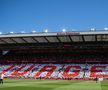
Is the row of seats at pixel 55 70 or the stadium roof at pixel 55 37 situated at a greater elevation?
the stadium roof at pixel 55 37

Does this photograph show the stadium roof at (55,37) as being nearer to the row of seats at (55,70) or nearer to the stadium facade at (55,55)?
the stadium facade at (55,55)

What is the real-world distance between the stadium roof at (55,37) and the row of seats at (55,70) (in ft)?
23.5

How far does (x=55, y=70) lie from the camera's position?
242 feet

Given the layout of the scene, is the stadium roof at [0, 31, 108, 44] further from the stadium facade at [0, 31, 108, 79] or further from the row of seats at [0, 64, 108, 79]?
the row of seats at [0, 64, 108, 79]

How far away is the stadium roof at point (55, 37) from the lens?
224 ft

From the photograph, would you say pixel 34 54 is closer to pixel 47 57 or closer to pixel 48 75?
pixel 47 57

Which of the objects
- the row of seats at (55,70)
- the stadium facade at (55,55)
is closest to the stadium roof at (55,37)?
the stadium facade at (55,55)

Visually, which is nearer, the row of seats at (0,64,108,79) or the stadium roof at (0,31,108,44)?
the stadium roof at (0,31,108,44)

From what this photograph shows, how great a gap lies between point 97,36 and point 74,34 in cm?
660

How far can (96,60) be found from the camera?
3024 inches

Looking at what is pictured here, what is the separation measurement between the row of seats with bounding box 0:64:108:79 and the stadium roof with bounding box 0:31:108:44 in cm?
717

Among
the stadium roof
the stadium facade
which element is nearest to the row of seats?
the stadium facade

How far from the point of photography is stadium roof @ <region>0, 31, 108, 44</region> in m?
68.2

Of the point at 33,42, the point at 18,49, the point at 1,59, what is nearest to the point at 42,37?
the point at 33,42
